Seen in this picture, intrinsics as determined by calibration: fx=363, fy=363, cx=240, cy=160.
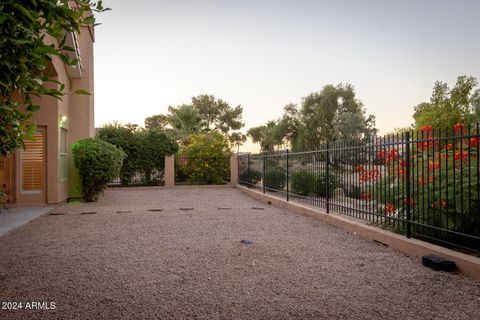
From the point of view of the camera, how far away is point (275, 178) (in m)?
13.1

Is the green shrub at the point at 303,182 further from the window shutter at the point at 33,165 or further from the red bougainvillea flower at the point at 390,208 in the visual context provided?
the window shutter at the point at 33,165

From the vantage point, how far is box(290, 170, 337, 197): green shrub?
886 centimetres

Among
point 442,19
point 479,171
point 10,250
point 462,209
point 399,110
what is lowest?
point 10,250

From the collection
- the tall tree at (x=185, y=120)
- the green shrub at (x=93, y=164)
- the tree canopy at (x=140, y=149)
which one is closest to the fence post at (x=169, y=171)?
the tree canopy at (x=140, y=149)

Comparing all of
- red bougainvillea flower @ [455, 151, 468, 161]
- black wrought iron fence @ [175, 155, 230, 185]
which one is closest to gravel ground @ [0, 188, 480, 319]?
red bougainvillea flower @ [455, 151, 468, 161]

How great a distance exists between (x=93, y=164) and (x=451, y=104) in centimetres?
4525

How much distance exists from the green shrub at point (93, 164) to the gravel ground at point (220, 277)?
4694 millimetres

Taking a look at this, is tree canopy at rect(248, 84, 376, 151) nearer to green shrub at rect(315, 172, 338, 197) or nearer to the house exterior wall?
the house exterior wall

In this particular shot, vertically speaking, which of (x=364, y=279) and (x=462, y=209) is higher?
(x=462, y=209)

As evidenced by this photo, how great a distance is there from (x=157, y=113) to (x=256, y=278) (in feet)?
207

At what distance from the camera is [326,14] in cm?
1527

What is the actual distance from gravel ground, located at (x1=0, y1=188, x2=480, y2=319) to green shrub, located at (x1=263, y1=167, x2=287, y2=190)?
17.6 feet

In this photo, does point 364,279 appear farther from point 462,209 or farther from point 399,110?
point 399,110

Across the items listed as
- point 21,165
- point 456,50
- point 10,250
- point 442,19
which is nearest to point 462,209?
point 10,250
